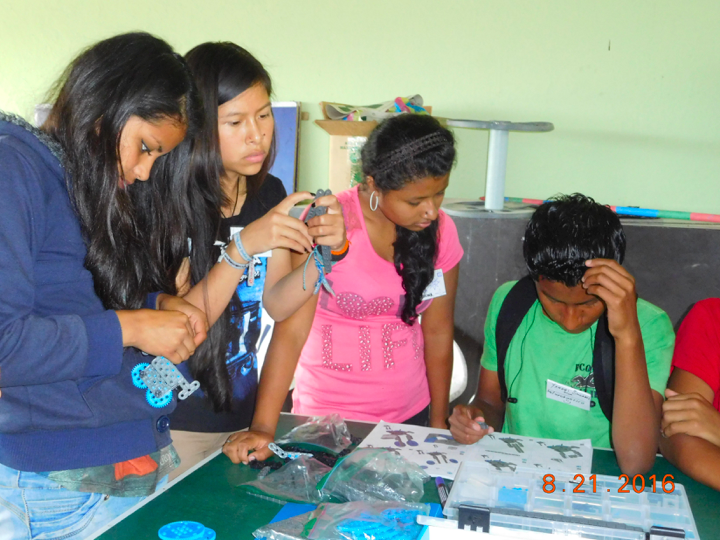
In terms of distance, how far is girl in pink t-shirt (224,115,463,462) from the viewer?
1.68m

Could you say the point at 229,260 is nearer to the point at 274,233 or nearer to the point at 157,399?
the point at 274,233

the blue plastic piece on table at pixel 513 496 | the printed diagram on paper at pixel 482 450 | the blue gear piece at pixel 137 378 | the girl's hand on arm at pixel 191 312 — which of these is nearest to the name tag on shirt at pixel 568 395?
the printed diagram on paper at pixel 482 450

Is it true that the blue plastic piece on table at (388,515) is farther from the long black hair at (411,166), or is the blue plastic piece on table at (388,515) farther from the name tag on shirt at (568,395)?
the long black hair at (411,166)

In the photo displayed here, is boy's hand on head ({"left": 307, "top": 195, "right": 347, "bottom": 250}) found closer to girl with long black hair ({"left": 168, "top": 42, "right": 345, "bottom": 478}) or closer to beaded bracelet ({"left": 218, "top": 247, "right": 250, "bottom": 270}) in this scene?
girl with long black hair ({"left": 168, "top": 42, "right": 345, "bottom": 478})

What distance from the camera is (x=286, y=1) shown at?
Answer: 11.2 ft

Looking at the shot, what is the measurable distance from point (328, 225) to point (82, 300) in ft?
1.77

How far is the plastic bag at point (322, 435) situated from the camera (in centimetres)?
139

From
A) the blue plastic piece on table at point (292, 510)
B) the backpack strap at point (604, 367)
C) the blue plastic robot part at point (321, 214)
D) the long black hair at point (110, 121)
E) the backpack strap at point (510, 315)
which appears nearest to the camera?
the long black hair at point (110, 121)

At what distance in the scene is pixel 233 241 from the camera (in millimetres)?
1340

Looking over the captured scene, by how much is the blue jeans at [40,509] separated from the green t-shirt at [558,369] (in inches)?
41.6

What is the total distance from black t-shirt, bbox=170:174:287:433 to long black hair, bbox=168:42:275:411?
3cm

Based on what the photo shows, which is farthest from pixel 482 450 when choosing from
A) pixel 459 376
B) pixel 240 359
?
pixel 459 376

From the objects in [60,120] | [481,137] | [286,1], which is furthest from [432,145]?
[286,1]

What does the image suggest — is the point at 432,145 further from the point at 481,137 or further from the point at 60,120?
the point at 481,137
